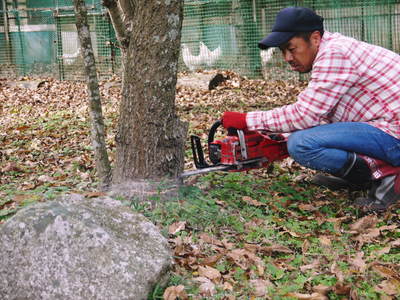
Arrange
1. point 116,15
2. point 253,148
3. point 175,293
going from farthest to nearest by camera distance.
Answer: point 116,15
point 253,148
point 175,293

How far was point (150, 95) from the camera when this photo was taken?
434cm

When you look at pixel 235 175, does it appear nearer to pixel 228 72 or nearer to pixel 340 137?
pixel 340 137

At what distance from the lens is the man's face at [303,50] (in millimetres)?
4363

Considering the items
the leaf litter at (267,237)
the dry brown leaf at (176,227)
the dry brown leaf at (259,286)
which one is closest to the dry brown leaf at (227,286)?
the leaf litter at (267,237)

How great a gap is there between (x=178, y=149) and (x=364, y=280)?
1822mm

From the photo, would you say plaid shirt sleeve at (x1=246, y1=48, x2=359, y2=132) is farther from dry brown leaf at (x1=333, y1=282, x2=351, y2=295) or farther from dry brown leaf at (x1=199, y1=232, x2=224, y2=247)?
dry brown leaf at (x1=333, y1=282, x2=351, y2=295)

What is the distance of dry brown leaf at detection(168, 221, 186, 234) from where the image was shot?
3874mm

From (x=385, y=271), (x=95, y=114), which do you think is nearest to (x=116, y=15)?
(x=95, y=114)

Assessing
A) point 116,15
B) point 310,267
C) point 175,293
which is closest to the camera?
point 175,293

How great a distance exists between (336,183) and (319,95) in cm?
102

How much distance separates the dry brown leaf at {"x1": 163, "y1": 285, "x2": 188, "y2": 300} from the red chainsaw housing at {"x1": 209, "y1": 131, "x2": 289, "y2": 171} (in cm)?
162

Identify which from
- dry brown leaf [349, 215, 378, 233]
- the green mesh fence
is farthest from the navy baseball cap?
the green mesh fence

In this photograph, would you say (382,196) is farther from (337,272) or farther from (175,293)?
(175,293)

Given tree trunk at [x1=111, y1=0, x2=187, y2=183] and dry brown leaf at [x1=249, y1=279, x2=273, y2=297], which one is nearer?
dry brown leaf at [x1=249, y1=279, x2=273, y2=297]
